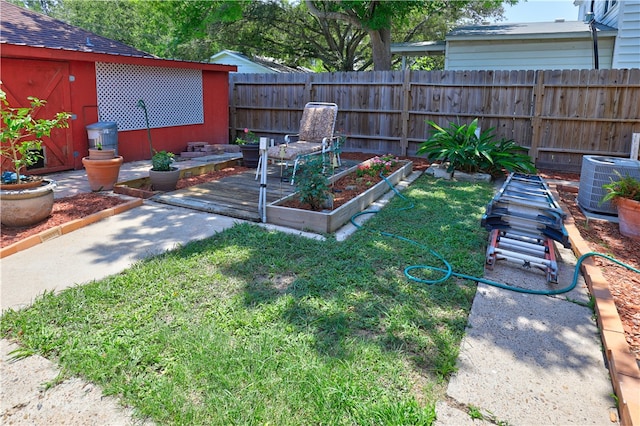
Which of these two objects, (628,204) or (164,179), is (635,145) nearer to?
(628,204)

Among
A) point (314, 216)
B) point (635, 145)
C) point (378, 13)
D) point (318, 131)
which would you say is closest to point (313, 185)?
point (314, 216)

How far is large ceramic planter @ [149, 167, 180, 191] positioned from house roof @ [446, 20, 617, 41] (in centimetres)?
851

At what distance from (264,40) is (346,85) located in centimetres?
1118

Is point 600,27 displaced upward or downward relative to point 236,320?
upward

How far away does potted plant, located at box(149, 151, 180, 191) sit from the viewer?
5699mm

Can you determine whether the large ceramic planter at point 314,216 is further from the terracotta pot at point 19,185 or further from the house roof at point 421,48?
the house roof at point 421,48

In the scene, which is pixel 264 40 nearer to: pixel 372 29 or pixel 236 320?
pixel 372 29

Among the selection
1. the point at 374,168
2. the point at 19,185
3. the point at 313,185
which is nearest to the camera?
the point at 19,185

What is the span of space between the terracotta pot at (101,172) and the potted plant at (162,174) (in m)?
0.45

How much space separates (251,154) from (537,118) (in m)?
5.28

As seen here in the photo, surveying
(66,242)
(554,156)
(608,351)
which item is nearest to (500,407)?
(608,351)

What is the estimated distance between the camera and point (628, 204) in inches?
167

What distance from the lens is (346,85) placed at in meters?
9.55

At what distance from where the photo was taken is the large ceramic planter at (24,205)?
3986 mm
